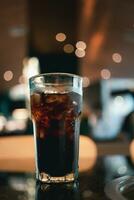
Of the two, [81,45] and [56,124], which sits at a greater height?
[56,124]

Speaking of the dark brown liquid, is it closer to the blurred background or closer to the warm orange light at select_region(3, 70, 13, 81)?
the blurred background

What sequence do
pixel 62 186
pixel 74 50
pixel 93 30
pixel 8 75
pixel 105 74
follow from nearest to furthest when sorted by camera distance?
pixel 62 186
pixel 93 30
pixel 74 50
pixel 8 75
pixel 105 74

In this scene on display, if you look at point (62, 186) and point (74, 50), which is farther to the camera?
point (74, 50)

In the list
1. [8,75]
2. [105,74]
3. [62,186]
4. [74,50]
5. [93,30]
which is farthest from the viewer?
[105,74]

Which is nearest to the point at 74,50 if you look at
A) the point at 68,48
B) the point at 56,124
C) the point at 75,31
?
the point at 68,48

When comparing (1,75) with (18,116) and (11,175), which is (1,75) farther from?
(11,175)

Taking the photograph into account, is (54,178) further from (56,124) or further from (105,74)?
(105,74)

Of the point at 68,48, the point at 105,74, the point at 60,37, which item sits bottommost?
the point at 105,74
